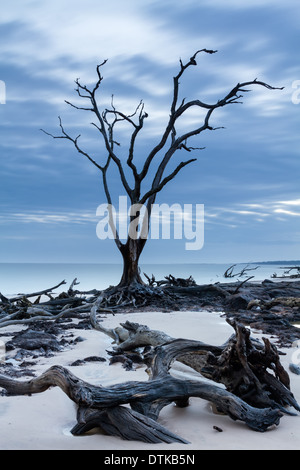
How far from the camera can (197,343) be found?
4754 millimetres

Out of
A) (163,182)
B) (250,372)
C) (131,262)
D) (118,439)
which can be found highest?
(163,182)

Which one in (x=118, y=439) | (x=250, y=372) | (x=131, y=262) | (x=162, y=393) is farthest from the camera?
(x=131, y=262)

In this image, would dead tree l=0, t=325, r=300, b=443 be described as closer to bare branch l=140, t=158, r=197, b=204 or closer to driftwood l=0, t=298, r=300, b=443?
driftwood l=0, t=298, r=300, b=443

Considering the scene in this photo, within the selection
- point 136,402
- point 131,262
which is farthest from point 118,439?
point 131,262

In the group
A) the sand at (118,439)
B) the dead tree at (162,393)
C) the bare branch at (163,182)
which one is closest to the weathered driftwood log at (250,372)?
the dead tree at (162,393)

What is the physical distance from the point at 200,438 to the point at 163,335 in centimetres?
262

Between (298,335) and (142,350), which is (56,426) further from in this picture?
(298,335)

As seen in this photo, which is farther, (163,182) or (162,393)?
(163,182)

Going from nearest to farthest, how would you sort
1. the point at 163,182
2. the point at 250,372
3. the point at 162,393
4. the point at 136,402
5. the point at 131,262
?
the point at 136,402, the point at 162,393, the point at 250,372, the point at 163,182, the point at 131,262

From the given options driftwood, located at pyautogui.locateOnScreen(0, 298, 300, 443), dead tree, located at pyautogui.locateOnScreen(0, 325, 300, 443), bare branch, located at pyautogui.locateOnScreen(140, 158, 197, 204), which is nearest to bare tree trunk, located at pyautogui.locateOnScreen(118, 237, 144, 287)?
bare branch, located at pyautogui.locateOnScreen(140, 158, 197, 204)

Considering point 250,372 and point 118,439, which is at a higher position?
point 250,372

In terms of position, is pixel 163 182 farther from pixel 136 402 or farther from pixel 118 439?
pixel 118 439

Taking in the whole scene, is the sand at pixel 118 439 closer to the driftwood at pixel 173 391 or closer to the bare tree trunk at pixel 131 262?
the driftwood at pixel 173 391

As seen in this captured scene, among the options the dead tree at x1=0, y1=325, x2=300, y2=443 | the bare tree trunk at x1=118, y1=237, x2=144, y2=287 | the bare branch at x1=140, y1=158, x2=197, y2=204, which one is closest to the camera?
the dead tree at x1=0, y1=325, x2=300, y2=443
